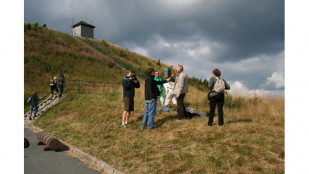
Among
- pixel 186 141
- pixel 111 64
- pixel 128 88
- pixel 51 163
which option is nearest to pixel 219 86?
pixel 186 141

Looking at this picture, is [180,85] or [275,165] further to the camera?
[180,85]

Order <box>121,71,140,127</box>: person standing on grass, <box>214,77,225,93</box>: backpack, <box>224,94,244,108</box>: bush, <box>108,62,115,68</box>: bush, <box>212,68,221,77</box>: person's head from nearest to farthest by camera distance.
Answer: <box>214,77,225,93</box>: backpack
<box>212,68,221,77</box>: person's head
<box>121,71,140,127</box>: person standing on grass
<box>224,94,244,108</box>: bush
<box>108,62,115,68</box>: bush

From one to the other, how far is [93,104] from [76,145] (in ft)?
20.5

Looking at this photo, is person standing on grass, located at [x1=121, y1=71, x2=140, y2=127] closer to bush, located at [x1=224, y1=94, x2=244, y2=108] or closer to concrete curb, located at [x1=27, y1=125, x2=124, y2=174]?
concrete curb, located at [x1=27, y1=125, x2=124, y2=174]

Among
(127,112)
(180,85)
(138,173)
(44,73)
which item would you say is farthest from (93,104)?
(44,73)

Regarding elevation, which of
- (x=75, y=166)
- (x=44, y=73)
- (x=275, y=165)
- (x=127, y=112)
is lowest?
(x=75, y=166)

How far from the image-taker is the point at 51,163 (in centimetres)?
580

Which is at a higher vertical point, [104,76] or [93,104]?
[104,76]

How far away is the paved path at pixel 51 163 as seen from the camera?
5216 mm

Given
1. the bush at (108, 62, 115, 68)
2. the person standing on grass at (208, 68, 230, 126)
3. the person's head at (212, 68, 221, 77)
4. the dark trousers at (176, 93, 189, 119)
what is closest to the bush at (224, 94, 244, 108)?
the dark trousers at (176, 93, 189, 119)

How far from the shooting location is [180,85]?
7.57m

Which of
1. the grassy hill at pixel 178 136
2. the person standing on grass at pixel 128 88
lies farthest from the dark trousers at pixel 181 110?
the person standing on grass at pixel 128 88

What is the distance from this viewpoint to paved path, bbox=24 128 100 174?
5.22 m

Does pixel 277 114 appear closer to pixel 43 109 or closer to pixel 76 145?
pixel 76 145
